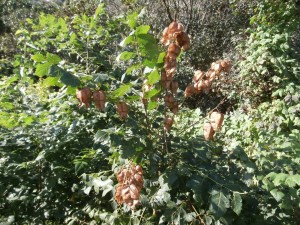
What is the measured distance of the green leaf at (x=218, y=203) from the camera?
145cm

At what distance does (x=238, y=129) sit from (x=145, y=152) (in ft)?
9.00

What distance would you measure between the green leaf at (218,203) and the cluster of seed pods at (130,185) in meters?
0.34

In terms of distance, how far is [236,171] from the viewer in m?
2.09

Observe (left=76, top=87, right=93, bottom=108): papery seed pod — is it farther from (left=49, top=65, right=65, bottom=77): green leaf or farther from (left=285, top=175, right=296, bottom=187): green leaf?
(left=285, top=175, right=296, bottom=187): green leaf

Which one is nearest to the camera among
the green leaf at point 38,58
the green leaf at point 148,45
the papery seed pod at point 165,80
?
the green leaf at point 38,58

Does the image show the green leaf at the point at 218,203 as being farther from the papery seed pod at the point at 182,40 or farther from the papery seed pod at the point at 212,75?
the papery seed pod at the point at 182,40

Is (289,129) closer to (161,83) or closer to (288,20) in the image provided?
(288,20)

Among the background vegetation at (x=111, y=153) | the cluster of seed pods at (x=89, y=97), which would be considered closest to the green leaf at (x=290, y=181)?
the background vegetation at (x=111, y=153)

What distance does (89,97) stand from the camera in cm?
151

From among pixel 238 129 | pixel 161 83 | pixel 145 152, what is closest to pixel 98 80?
pixel 161 83

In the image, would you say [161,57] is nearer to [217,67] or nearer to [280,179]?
[217,67]

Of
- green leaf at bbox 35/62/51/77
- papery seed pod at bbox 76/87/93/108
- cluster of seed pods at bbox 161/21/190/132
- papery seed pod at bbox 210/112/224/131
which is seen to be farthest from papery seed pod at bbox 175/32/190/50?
green leaf at bbox 35/62/51/77

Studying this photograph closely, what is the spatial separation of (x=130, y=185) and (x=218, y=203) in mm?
409

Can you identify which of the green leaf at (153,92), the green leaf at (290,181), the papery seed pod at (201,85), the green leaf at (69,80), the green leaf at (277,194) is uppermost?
the papery seed pod at (201,85)
